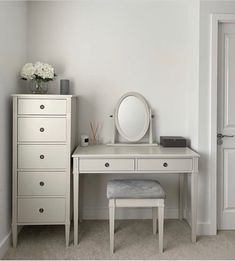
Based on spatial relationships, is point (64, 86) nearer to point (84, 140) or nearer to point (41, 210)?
point (84, 140)

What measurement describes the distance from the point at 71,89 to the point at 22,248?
156 centimetres

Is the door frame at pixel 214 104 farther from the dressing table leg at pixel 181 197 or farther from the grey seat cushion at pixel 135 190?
the grey seat cushion at pixel 135 190

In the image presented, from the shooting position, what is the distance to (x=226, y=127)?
9.62 feet

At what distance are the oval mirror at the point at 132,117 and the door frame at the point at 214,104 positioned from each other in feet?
2.16

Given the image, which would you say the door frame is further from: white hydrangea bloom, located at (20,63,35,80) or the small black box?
white hydrangea bloom, located at (20,63,35,80)

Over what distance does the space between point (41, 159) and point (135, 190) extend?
0.83 m

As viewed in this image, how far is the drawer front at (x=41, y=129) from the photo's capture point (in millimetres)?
2598

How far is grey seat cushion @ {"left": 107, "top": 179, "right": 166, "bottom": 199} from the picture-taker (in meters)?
2.48

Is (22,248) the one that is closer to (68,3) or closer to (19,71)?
(19,71)

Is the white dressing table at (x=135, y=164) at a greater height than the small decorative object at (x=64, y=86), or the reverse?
the small decorative object at (x=64, y=86)

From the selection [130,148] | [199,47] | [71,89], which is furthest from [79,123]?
[199,47]

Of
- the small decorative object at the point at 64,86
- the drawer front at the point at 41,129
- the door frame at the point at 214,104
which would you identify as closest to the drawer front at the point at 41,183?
the drawer front at the point at 41,129

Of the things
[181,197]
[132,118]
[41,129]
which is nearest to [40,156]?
[41,129]

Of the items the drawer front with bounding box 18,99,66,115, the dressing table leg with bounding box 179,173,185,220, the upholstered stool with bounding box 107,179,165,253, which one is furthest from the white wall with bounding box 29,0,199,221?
the upholstered stool with bounding box 107,179,165,253
